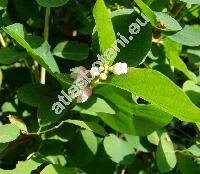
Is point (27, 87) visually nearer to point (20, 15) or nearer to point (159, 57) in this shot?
point (20, 15)

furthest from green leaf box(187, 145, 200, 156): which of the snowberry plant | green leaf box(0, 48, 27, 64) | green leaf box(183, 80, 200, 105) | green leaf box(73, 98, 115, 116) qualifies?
green leaf box(0, 48, 27, 64)

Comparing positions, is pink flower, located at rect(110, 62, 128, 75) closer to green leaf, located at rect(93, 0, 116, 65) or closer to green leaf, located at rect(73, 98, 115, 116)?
green leaf, located at rect(93, 0, 116, 65)

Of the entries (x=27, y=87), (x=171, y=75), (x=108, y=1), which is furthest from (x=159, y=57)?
(x=27, y=87)

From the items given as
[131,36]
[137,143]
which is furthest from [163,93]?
[137,143]

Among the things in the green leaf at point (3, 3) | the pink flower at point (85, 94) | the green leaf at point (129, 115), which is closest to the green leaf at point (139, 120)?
the green leaf at point (129, 115)

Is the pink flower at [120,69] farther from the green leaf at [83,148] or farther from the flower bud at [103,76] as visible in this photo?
the green leaf at [83,148]
